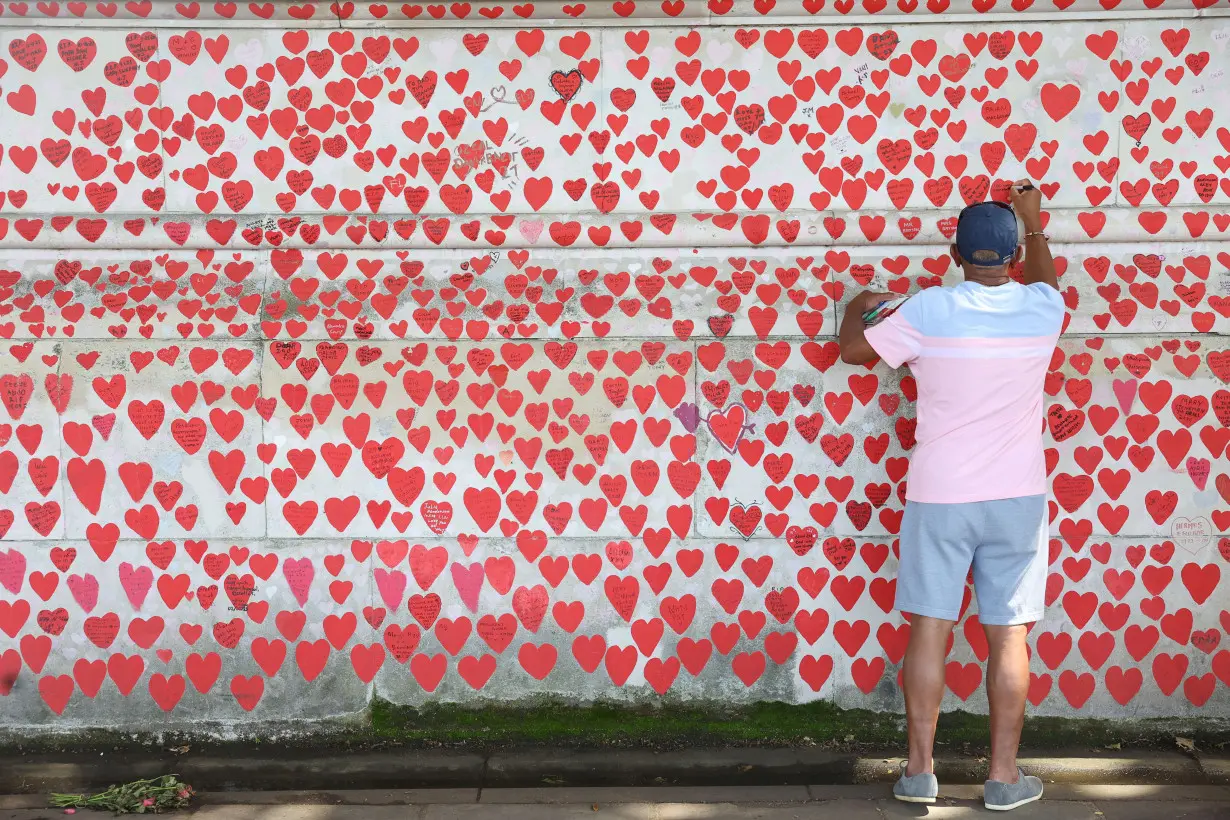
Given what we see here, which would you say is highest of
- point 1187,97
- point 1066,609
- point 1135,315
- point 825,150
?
point 1187,97

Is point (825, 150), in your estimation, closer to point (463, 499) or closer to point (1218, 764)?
point (463, 499)

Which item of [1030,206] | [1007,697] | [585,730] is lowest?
[585,730]

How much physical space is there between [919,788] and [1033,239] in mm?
2122

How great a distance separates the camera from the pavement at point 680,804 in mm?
3465

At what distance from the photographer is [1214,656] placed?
4000 millimetres

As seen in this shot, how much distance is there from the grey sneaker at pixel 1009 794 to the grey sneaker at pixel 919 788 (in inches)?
7.3

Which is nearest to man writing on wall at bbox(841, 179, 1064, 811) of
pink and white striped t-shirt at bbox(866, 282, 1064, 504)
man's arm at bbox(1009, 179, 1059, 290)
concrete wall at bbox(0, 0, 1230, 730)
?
pink and white striped t-shirt at bbox(866, 282, 1064, 504)

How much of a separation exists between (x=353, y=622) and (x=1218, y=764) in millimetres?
3508

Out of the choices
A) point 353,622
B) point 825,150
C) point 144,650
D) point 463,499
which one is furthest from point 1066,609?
point 144,650

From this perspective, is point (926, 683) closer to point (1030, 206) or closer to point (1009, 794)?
point (1009, 794)

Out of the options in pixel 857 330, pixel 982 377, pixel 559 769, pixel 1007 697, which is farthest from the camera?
pixel 559 769

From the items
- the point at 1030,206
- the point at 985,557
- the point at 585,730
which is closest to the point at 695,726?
the point at 585,730

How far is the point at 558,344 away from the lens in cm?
395

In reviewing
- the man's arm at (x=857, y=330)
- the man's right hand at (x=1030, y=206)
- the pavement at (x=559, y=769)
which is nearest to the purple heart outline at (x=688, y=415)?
the man's arm at (x=857, y=330)
